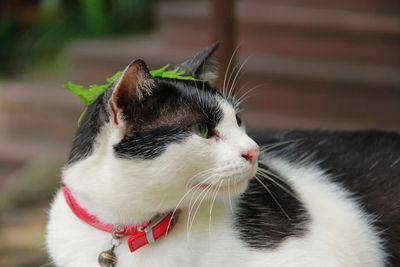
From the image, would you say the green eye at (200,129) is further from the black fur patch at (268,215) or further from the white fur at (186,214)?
the black fur patch at (268,215)

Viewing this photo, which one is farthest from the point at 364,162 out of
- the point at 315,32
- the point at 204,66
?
the point at 315,32

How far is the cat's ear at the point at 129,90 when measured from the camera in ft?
4.08

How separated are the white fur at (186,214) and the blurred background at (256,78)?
1.71 meters

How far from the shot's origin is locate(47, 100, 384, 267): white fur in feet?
4.29

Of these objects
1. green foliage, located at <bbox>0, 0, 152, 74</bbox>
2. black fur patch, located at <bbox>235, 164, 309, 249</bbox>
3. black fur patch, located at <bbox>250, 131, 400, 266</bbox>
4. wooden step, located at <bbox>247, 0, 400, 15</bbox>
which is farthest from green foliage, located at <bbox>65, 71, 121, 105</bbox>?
green foliage, located at <bbox>0, 0, 152, 74</bbox>

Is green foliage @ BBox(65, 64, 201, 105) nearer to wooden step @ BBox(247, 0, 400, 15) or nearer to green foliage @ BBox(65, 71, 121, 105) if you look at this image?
green foliage @ BBox(65, 71, 121, 105)

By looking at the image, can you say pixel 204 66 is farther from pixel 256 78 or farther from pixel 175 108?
pixel 256 78

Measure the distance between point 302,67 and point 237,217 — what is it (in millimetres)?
2375

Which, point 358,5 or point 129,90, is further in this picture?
point 358,5

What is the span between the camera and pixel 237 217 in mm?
1465

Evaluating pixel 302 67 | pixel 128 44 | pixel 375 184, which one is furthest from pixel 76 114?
pixel 375 184

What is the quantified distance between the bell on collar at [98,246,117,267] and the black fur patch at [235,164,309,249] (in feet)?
0.84

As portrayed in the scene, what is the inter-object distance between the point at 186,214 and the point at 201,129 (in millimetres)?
198

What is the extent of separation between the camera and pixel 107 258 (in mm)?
1403
